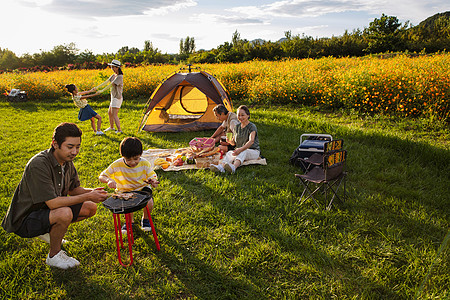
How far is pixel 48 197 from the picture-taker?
8.18 ft

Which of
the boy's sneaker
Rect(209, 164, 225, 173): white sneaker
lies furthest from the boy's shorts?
Rect(209, 164, 225, 173): white sneaker

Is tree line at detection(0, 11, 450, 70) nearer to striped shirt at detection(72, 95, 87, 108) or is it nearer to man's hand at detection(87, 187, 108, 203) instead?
striped shirt at detection(72, 95, 87, 108)

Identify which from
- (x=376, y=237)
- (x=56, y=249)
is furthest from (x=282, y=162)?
(x=56, y=249)

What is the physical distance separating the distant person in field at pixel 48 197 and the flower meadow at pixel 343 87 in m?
7.44

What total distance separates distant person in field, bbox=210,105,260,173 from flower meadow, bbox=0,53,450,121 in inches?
160

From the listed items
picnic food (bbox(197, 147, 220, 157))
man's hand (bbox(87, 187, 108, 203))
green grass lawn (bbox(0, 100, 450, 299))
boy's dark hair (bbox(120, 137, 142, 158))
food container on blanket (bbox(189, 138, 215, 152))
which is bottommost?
green grass lawn (bbox(0, 100, 450, 299))

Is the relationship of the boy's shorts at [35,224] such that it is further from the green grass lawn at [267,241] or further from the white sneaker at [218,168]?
the white sneaker at [218,168]

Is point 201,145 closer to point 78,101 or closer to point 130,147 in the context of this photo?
point 130,147

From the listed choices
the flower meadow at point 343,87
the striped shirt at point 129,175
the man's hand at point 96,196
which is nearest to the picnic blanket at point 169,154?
the striped shirt at point 129,175

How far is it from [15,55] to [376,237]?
138 ft

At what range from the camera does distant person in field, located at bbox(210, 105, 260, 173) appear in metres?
5.16

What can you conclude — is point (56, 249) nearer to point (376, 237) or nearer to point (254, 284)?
point (254, 284)

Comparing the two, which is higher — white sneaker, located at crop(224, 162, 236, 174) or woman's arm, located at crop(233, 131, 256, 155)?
woman's arm, located at crop(233, 131, 256, 155)

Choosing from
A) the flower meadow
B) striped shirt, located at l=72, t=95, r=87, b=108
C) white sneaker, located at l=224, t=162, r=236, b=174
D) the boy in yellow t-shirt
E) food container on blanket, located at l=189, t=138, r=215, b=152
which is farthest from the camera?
striped shirt, located at l=72, t=95, r=87, b=108
